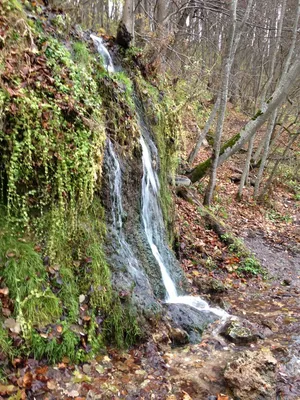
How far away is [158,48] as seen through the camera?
803 cm

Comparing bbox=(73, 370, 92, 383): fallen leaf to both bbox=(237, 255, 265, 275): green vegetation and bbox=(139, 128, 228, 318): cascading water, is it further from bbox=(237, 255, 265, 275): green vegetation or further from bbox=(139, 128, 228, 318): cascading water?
bbox=(237, 255, 265, 275): green vegetation

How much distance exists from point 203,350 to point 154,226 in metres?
2.39

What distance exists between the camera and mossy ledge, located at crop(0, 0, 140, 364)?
11.7ft

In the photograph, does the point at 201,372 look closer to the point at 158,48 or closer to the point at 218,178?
the point at 158,48

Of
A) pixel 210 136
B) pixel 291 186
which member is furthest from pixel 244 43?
pixel 291 186

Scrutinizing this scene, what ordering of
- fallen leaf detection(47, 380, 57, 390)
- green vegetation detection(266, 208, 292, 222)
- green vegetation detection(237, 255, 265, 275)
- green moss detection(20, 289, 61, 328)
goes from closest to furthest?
fallen leaf detection(47, 380, 57, 390) → green moss detection(20, 289, 61, 328) → green vegetation detection(237, 255, 265, 275) → green vegetation detection(266, 208, 292, 222)

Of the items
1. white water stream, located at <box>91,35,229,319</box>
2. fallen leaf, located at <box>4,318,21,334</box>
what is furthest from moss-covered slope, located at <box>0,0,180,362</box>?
white water stream, located at <box>91,35,229,319</box>

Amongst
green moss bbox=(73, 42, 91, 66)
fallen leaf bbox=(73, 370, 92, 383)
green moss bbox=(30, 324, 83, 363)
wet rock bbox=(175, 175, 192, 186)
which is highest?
green moss bbox=(73, 42, 91, 66)

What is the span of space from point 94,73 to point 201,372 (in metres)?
4.60

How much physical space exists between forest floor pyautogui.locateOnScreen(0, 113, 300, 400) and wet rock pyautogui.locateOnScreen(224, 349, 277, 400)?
4.2 inches

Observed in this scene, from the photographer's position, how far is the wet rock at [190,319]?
194 inches

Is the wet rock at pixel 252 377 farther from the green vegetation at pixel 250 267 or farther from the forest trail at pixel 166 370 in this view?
the green vegetation at pixel 250 267

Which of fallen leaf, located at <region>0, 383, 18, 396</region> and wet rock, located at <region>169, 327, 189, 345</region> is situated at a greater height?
fallen leaf, located at <region>0, 383, 18, 396</region>

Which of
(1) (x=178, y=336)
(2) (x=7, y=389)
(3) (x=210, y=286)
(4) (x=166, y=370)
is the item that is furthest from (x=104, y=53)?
(2) (x=7, y=389)
